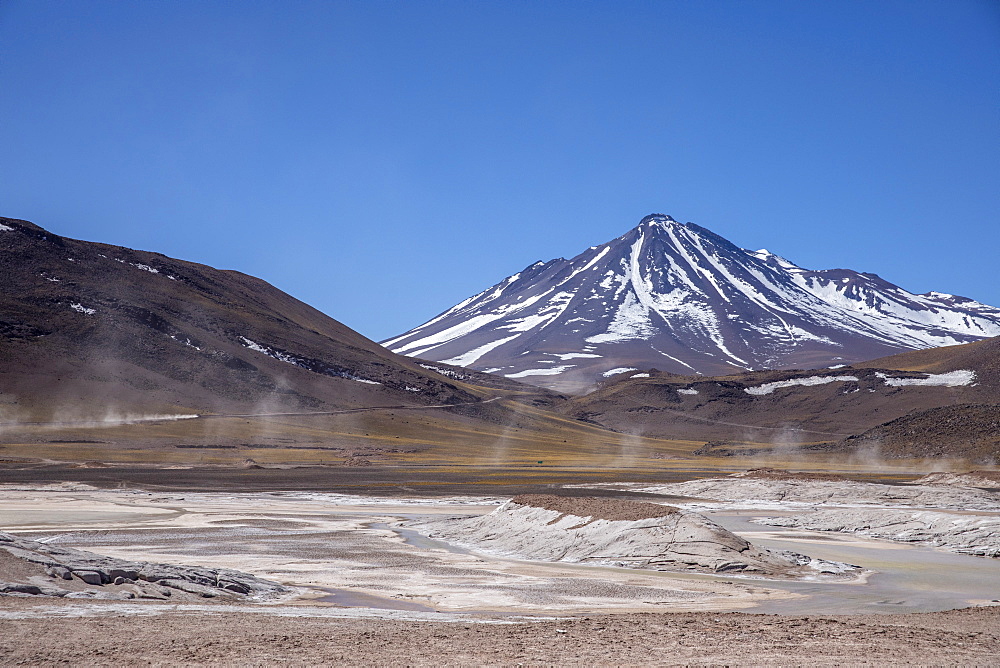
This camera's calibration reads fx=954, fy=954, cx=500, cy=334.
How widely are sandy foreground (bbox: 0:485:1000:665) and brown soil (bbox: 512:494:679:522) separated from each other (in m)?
3.19

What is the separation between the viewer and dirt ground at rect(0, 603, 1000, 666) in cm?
1070

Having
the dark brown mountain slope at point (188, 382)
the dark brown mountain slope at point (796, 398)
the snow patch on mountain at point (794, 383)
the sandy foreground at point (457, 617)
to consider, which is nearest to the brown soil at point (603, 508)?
the sandy foreground at point (457, 617)

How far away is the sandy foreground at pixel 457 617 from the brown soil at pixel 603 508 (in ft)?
10.5

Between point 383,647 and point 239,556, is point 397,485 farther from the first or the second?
point 383,647

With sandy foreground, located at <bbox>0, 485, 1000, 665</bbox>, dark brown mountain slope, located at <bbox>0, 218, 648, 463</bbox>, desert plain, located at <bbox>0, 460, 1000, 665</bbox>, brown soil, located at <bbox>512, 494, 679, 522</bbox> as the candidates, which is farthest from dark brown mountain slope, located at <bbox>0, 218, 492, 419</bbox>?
sandy foreground, located at <bbox>0, 485, 1000, 665</bbox>

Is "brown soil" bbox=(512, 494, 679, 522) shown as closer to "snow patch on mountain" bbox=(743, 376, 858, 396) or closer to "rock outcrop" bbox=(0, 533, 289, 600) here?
"rock outcrop" bbox=(0, 533, 289, 600)

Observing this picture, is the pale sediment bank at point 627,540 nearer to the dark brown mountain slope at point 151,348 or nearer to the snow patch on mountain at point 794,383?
the dark brown mountain slope at point 151,348

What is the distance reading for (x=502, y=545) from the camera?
86.8 ft

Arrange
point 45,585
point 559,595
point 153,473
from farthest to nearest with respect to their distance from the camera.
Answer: point 153,473 → point 559,595 → point 45,585

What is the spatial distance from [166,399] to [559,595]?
118 meters

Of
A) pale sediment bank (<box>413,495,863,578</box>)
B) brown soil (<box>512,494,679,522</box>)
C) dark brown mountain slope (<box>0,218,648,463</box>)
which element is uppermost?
dark brown mountain slope (<box>0,218,648,463</box>)

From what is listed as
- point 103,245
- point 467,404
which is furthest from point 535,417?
point 103,245

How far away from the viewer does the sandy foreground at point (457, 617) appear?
11031mm

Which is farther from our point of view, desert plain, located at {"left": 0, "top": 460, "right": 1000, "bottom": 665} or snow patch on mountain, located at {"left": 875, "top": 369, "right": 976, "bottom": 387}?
snow patch on mountain, located at {"left": 875, "top": 369, "right": 976, "bottom": 387}
